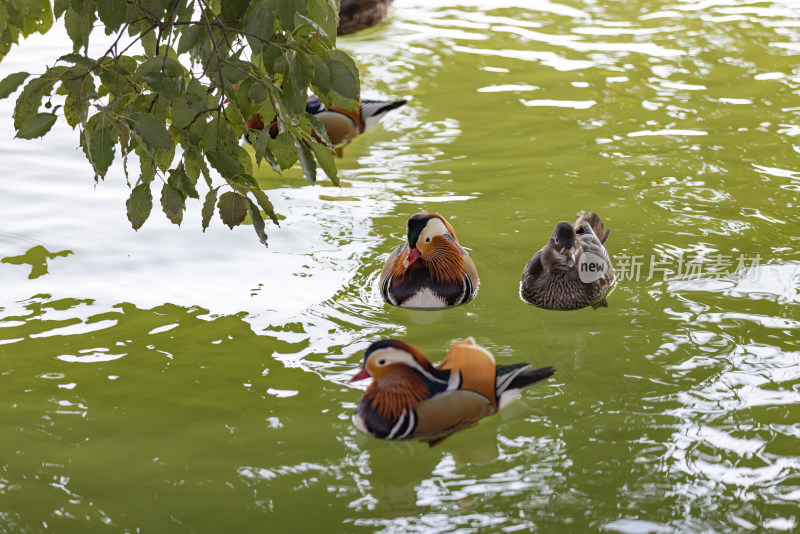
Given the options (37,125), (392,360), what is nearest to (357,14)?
(392,360)

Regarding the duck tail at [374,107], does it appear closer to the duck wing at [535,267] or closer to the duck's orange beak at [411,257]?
the duck's orange beak at [411,257]

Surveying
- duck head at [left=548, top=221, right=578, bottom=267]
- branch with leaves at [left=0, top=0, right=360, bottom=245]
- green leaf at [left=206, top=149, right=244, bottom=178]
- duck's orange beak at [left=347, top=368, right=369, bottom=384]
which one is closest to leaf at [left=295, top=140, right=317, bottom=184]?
branch with leaves at [left=0, top=0, right=360, bottom=245]

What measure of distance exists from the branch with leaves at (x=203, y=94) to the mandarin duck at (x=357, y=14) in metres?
9.44

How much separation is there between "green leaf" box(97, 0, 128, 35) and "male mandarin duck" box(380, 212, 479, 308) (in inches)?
130

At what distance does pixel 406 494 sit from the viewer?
5.04 meters

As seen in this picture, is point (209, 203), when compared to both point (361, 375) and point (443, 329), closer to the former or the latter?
point (361, 375)

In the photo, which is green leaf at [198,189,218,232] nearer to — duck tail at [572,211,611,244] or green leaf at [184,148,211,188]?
green leaf at [184,148,211,188]

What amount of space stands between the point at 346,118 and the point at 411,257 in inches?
129

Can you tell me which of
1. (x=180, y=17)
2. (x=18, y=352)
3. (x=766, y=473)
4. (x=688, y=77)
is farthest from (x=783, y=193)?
(x=18, y=352)

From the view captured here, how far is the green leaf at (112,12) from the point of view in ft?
13.3

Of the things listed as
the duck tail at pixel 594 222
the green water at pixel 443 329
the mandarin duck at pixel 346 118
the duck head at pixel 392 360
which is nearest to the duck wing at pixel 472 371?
the duck head at pixel 392 360

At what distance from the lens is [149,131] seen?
12.7ft

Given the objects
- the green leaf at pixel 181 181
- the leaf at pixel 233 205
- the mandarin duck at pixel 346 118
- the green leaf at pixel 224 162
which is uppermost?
the green leaf at pixel 224 162

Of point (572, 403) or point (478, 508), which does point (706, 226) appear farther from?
point (478, 508)
